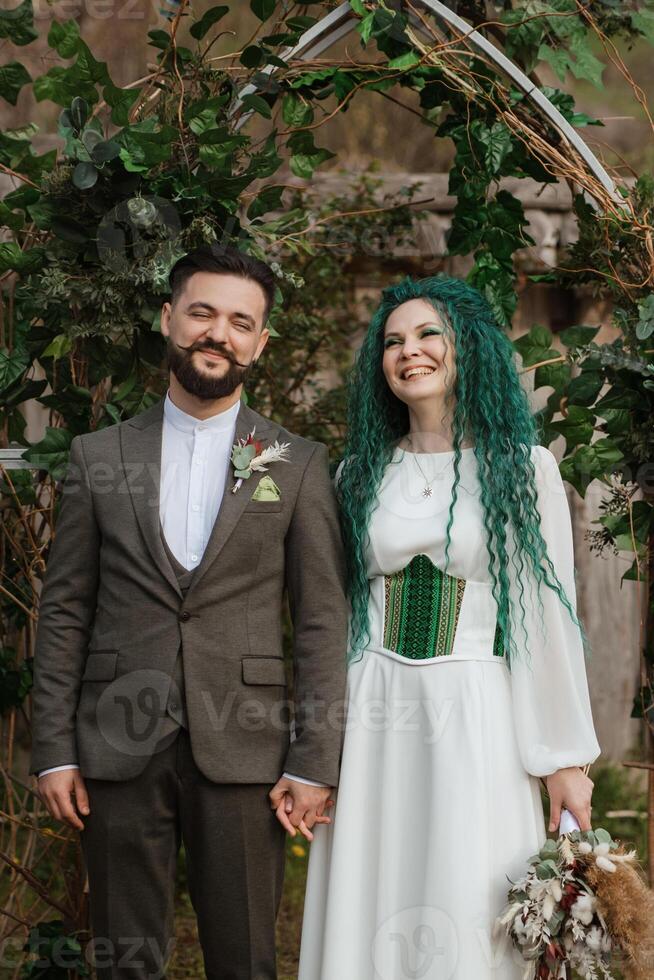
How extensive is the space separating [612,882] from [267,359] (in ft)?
7.33

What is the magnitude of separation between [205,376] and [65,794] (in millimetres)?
861

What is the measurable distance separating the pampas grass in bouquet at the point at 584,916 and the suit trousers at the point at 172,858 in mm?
473

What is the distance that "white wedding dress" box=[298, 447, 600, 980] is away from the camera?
2.19m

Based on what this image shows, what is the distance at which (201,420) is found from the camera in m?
2.37

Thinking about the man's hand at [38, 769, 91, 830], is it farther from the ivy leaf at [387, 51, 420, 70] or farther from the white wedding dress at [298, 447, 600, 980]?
the ivy leaf at [387, 51, 420, 70]

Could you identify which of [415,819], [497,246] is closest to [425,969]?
[415,819]

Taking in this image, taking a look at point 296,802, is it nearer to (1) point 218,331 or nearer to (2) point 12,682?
(1) point 218,331

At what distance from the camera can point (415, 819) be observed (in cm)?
226

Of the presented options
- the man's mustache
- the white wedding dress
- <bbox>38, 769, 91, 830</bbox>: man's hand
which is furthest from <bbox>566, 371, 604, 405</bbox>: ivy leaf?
<bbox>38, 769, 91, 830</bbox>: man's hand

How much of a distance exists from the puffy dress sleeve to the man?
1.19 ft

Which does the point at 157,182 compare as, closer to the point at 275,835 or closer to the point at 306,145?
the point at 306,145

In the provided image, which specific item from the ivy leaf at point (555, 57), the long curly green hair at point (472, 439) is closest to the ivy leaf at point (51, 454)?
the long curly green hair at point (472, 439)

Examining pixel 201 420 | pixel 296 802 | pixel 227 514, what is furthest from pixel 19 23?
pixel 296 802

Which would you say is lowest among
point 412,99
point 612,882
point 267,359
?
point 612,882
